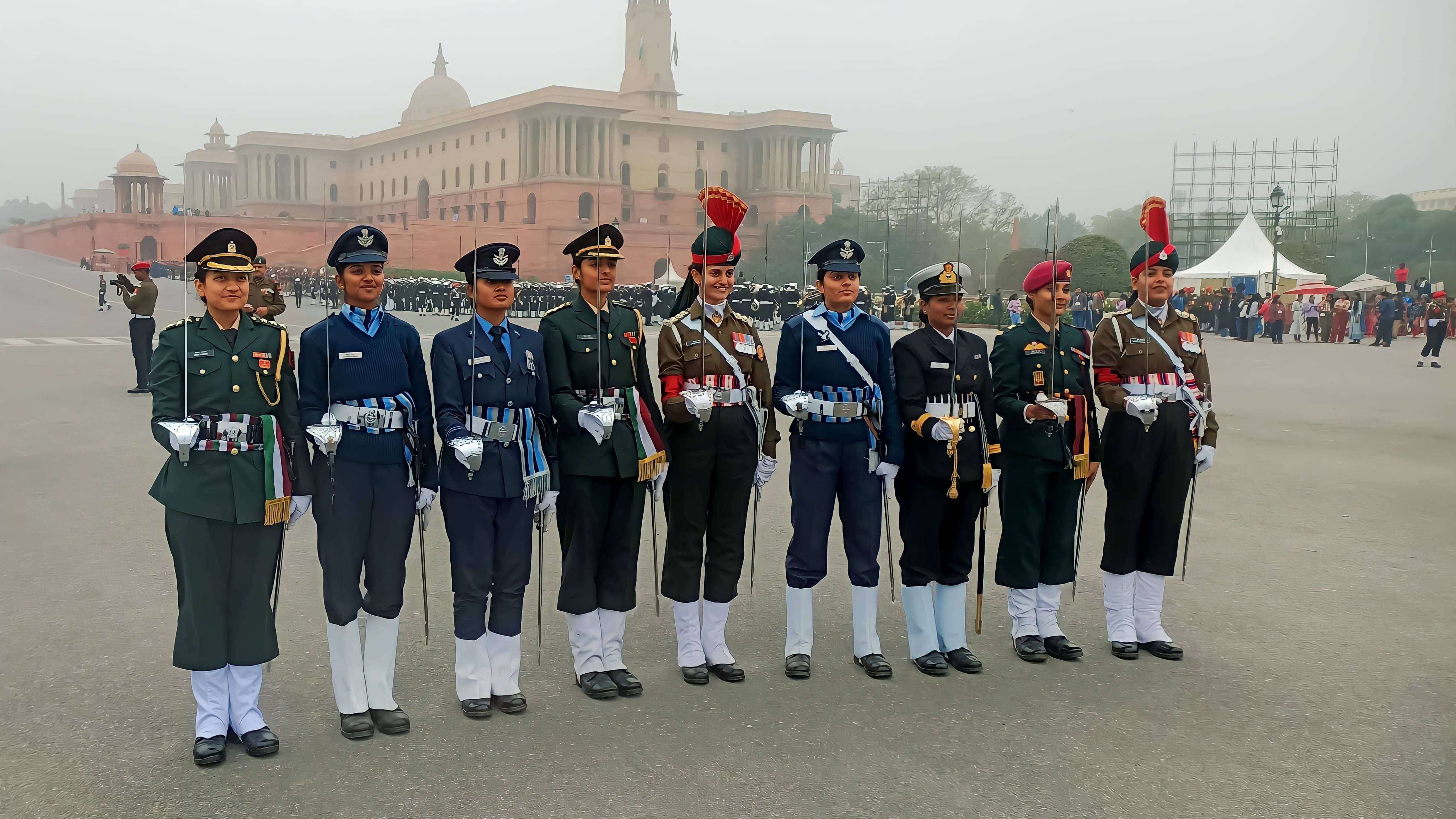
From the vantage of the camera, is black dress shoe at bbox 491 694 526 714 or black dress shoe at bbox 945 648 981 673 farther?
black dress shoe at bbox 945 648 981 673

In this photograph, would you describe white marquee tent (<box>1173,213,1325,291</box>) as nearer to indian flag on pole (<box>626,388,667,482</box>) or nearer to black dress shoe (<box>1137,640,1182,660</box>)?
black dress shoe (<box>1137,640,1182,660</box>)

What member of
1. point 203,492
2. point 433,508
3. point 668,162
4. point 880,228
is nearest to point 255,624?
point 203,492

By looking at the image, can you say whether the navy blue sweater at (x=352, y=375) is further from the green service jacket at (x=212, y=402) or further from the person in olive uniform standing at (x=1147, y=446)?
the person in olive uniform standing at (x=1147, y=446)

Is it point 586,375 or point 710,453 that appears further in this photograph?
point 710,453

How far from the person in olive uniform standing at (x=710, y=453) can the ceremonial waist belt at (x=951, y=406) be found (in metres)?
0.76

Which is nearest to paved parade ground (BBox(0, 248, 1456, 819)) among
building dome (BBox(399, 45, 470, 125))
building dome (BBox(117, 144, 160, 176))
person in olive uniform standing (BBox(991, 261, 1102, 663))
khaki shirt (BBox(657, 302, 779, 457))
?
person in olive uniform standing (BBox(991, 261, 1102, 663))

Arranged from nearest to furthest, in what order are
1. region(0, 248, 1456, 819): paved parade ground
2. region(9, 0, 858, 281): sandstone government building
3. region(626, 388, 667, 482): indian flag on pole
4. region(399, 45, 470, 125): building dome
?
region(0, 248, 1456, 819): paved parade ground, region(626, 388, 667, 482): indian flag on pole, region(9, 0, 858, 281): sandstone government building, region(399, 45, 470, 125): building dome

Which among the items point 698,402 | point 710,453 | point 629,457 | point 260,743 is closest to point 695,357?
point 698,402

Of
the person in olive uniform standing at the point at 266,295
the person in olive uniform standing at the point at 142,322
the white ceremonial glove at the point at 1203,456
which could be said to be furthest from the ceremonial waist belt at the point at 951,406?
the person in olive uniform standing at the point at 142,322

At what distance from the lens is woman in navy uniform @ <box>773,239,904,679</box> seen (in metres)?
5.09

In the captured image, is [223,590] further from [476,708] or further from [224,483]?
[476,708]

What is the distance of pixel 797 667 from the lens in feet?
16.4

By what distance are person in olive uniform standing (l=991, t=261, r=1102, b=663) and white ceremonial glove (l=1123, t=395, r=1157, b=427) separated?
0.54 ft

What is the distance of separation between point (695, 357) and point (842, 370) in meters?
0.65
